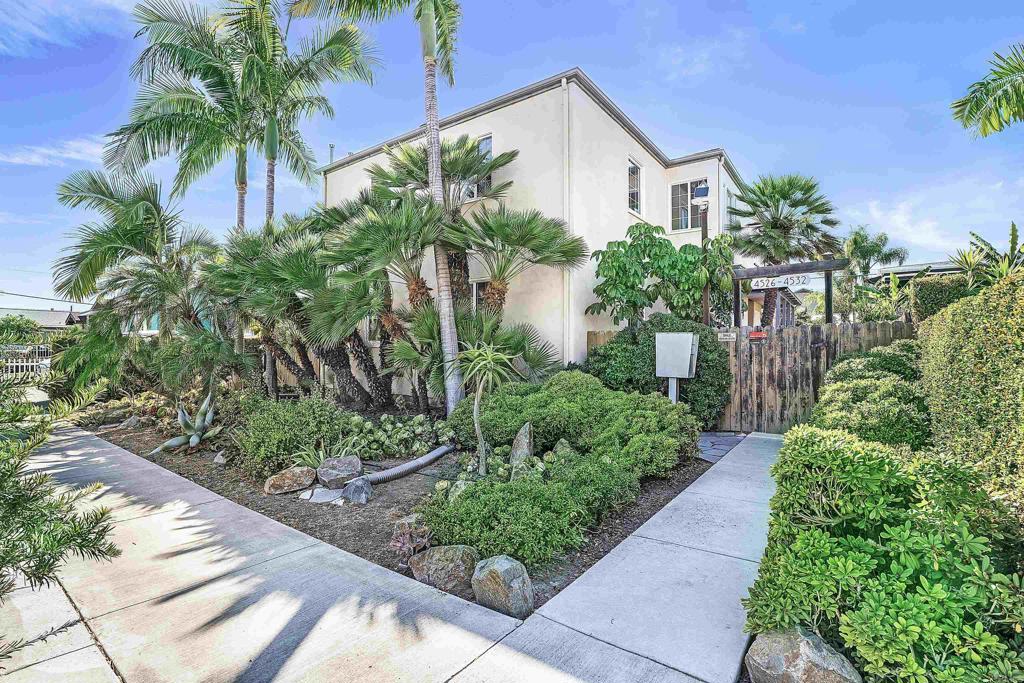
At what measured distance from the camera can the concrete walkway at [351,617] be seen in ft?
7.90

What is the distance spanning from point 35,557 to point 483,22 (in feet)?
36.5

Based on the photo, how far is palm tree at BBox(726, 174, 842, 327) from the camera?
1268 cm

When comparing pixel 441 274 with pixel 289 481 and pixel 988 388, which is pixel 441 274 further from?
pixel 988 388

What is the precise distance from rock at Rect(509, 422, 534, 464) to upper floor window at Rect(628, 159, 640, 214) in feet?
26.8

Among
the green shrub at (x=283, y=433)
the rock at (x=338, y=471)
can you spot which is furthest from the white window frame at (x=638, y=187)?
the rock at (x=338, y=471)

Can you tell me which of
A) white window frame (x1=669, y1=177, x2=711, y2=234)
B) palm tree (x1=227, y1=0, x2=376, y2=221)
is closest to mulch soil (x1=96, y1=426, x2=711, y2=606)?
palm tree (x1=227, y1=0, x2=376, y2=221)

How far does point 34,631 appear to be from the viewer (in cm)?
280

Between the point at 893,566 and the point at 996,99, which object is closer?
the point at 893,566

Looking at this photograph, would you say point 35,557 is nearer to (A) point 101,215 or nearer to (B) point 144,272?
(B) point 144,272

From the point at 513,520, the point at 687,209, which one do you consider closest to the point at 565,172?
the point at 687,209

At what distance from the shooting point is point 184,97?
39.2 feet

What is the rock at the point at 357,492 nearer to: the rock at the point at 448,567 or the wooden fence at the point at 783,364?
the rock at the point at 448,567

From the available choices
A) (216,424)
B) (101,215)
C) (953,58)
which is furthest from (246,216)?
(953,58)

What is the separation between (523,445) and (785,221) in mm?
11441
